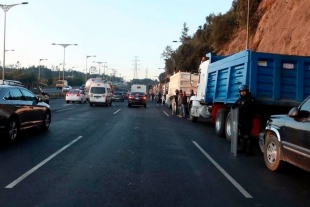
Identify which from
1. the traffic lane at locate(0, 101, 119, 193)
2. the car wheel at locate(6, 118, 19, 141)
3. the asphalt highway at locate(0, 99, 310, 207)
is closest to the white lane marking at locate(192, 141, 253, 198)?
the asphalt highway at locate(0, 99, 310, 207)

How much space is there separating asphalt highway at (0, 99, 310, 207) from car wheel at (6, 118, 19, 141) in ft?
0.74

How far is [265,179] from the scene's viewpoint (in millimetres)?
8188

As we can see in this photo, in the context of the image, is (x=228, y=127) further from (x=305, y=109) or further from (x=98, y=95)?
(x=98, y=95)

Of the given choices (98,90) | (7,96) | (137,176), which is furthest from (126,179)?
(98,90)

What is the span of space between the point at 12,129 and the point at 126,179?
17.9 feet

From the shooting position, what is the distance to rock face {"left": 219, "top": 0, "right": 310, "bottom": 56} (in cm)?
3095

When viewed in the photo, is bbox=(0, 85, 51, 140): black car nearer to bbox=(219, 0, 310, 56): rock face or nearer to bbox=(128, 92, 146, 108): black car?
bbox=(219, 0, 310, 56): rock face

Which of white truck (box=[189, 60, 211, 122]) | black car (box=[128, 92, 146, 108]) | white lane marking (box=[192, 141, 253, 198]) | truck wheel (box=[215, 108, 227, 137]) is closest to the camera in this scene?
white lane marking (box=[192, 141, 253, 198])

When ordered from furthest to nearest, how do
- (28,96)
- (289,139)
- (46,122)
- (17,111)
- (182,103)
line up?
(182,103) → (46,122) → (28,96) → (17,111) → (289,139)

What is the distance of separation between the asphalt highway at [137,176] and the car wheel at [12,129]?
8.8 inches

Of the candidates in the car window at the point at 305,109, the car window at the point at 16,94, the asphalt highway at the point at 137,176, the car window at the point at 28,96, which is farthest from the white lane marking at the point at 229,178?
the car window at the point at 28,96

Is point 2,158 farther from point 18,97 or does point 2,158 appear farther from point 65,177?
point 18,97

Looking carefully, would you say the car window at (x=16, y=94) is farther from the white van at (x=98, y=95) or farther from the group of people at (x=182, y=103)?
the white van at (x=98, y=95)

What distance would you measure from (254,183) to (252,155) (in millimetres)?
3274
